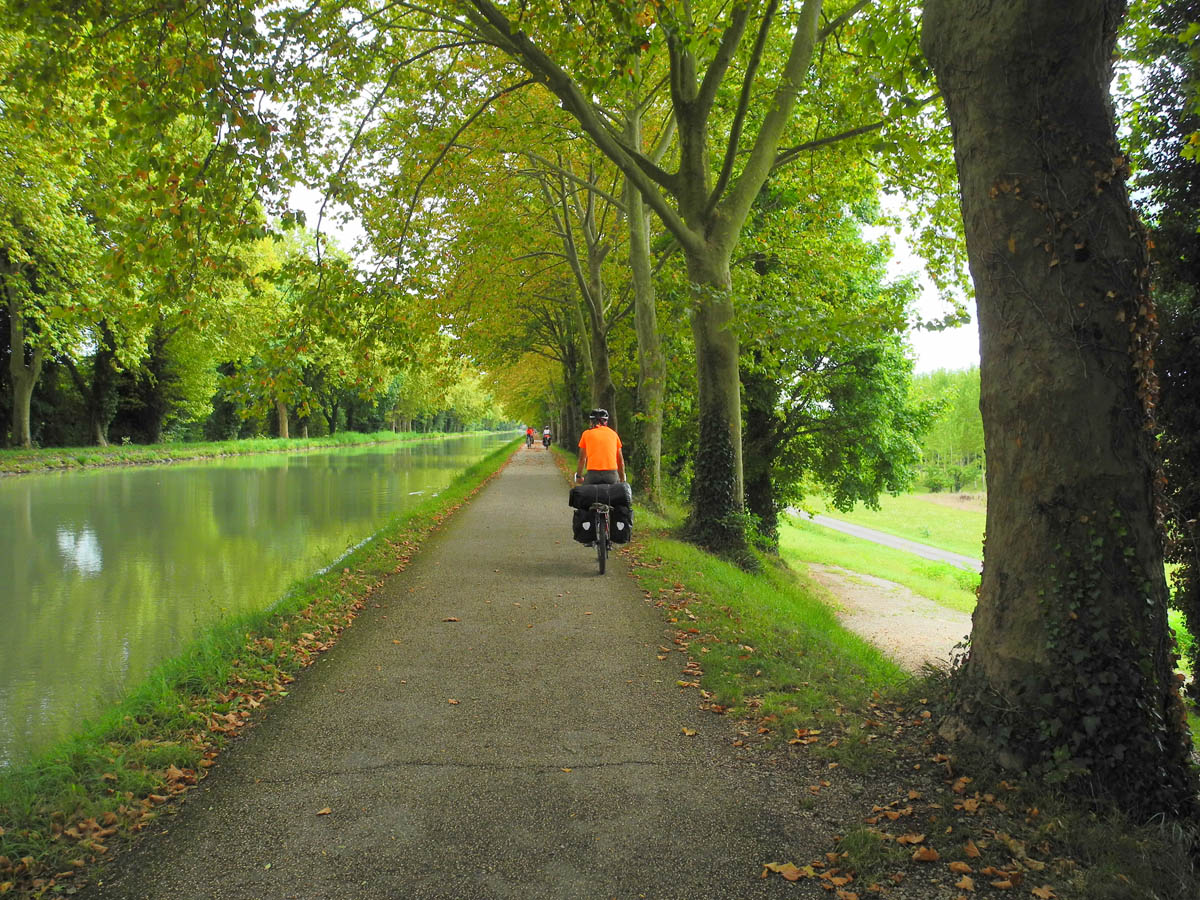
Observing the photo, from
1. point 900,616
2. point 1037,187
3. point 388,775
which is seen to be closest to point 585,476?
point 388,775

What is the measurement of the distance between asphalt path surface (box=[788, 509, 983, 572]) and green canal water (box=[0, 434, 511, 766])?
27.0m

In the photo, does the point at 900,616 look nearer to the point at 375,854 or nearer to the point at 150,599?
the point at 150,599

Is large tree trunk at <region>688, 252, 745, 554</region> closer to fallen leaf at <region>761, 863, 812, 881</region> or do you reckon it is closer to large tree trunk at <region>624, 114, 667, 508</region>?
large tree trunk at <region>624, 114, 667, 508</region>

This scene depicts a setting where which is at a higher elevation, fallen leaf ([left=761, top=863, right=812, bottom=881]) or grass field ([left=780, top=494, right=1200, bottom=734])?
fallen leaf ([left=761, top=863, right=812, bottom=881])

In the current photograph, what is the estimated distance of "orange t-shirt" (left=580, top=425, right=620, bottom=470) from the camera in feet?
31.6

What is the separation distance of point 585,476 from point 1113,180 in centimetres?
681

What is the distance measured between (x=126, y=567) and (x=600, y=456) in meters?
6.92

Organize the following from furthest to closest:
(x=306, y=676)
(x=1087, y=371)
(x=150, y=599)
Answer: (x=150, y=599)
(x=306, y=676)
(x=1087, y=371)

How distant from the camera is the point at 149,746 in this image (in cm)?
445

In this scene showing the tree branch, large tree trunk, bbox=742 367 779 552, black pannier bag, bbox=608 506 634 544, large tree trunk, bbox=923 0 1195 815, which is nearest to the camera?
large tree trunk, bbox=923 0 1195 815

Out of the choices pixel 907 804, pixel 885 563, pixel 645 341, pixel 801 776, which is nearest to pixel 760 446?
pixel 645 341

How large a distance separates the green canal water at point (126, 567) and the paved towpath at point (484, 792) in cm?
192

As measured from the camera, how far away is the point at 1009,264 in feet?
12.9

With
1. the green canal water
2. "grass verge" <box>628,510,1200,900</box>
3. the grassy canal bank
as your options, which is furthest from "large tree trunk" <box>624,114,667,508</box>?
"grass verge" <box>628,510,1200,900</box>
